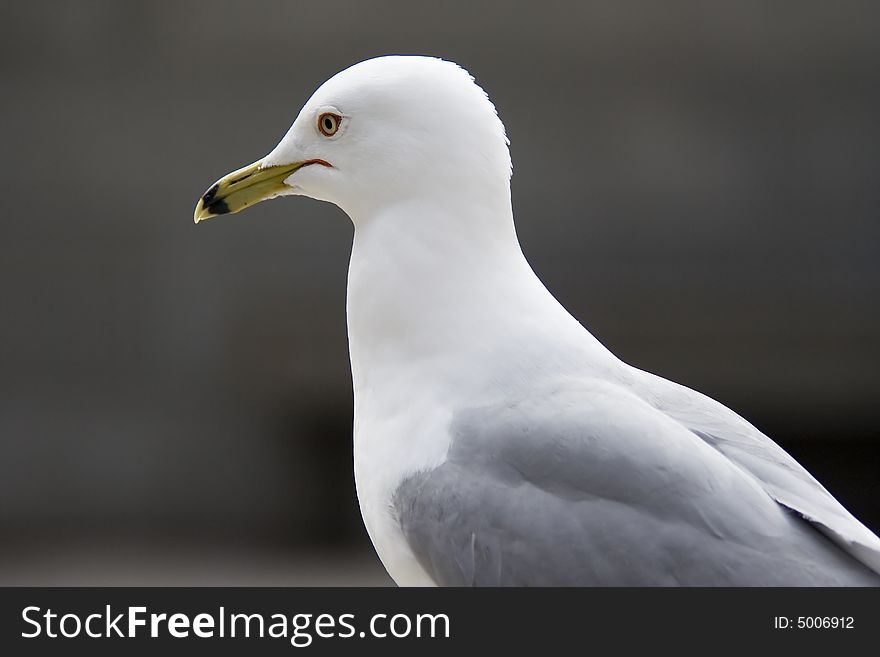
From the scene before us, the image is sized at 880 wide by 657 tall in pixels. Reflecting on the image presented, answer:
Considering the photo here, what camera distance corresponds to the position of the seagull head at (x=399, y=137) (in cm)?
107

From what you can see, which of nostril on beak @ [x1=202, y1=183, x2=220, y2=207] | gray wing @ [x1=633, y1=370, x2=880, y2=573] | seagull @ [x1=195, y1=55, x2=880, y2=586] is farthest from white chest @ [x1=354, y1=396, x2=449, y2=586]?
nostril on beak @ [x1=202, y1=183, x2=220, y2=207]

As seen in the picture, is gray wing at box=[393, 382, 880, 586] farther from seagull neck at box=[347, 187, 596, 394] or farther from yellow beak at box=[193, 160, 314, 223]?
yellow beak at box=[193, 160, 314, 223]

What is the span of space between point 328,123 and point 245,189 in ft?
0.39

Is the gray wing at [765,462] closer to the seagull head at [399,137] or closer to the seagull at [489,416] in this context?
the seagull at [489,416]

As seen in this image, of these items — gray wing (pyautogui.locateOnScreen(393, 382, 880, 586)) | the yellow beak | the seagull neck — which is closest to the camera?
gray wing (pyautogui.locateOnScreen(393, 382, 880, 586))

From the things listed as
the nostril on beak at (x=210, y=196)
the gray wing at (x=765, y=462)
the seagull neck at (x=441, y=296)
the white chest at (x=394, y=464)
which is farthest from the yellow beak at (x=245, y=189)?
the gray wing at (x=765, y=462)

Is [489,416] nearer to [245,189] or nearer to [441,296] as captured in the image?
[441,296]

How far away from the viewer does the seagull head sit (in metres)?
1.07

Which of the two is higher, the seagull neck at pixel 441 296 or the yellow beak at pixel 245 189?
the yellow beak at pixel 245 189

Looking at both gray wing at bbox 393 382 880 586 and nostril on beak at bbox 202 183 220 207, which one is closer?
gray wing at bbox 393 382 880 586

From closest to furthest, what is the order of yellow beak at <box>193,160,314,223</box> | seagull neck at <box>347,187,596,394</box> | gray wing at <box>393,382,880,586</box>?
gray wing at <box>393,382,880,586</box> → seagull neck at <box>347,187,596,394</box> → yellow beak at <box>193,160,314,223</box>

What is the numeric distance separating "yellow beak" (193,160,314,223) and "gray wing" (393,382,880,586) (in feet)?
1.04

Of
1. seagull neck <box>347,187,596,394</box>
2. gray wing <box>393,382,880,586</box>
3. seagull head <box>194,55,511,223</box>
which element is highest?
seagull head <box>194,55,511,223</box>

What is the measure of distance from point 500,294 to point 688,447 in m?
0.21
